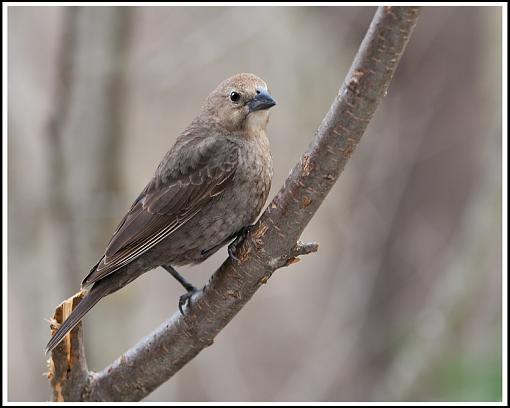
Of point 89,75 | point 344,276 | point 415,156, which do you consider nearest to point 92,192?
point 89,75

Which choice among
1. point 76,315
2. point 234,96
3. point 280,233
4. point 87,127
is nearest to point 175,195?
point 234,96

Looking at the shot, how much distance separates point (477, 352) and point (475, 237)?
28.9 inches

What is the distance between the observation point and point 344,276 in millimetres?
6320

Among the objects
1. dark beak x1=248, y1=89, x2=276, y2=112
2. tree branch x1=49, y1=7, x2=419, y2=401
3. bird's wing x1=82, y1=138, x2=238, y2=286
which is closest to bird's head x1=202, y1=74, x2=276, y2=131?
dark beak x1=248, y1=89, x2=276, y2=112

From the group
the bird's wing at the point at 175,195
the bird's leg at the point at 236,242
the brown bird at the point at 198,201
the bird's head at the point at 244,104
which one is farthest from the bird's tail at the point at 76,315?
the bird's head at the point at 244,104

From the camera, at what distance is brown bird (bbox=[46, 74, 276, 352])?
3.64m

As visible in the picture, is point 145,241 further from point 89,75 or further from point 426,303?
point 426,303

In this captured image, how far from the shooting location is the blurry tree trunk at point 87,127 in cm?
558

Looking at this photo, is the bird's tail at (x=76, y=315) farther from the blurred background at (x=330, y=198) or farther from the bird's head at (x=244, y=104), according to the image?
the blurred background at (x=330, y=198)

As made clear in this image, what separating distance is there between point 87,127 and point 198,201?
2340mm

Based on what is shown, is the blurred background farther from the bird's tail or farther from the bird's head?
the bird's tail

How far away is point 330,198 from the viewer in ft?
23.8

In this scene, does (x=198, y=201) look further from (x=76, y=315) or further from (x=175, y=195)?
(x=76, y=315)

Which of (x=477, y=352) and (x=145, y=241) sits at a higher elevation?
(x=145, y=241)
